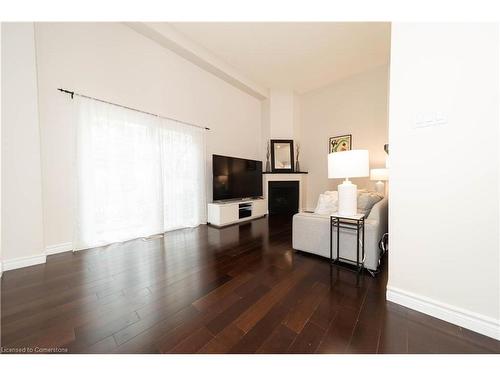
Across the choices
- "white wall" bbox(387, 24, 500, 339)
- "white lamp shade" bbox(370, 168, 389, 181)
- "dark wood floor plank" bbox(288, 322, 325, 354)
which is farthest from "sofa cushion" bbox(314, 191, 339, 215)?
"white lamp shade" bbox(370, 168, 389, 181)

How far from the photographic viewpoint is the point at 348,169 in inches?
67.2

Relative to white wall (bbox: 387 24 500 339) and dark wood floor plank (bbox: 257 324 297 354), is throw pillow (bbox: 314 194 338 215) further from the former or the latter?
dark wood floor plank (bbox: 257 324 297 354)

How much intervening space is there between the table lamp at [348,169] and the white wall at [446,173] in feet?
1.02

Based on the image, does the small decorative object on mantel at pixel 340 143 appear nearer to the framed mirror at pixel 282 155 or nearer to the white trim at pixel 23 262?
the framed mirror at pixel 282 155

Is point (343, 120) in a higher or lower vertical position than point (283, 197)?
higher

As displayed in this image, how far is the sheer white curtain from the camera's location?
2.47 metres

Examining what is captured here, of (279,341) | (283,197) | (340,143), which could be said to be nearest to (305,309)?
(279,341)

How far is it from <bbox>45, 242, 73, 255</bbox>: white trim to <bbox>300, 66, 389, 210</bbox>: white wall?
5.06 metres

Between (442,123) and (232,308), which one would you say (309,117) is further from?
(232,308)

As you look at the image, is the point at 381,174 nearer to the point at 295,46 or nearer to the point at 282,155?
the point at 282,155

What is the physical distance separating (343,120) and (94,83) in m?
5.06

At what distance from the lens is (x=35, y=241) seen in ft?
6.73
